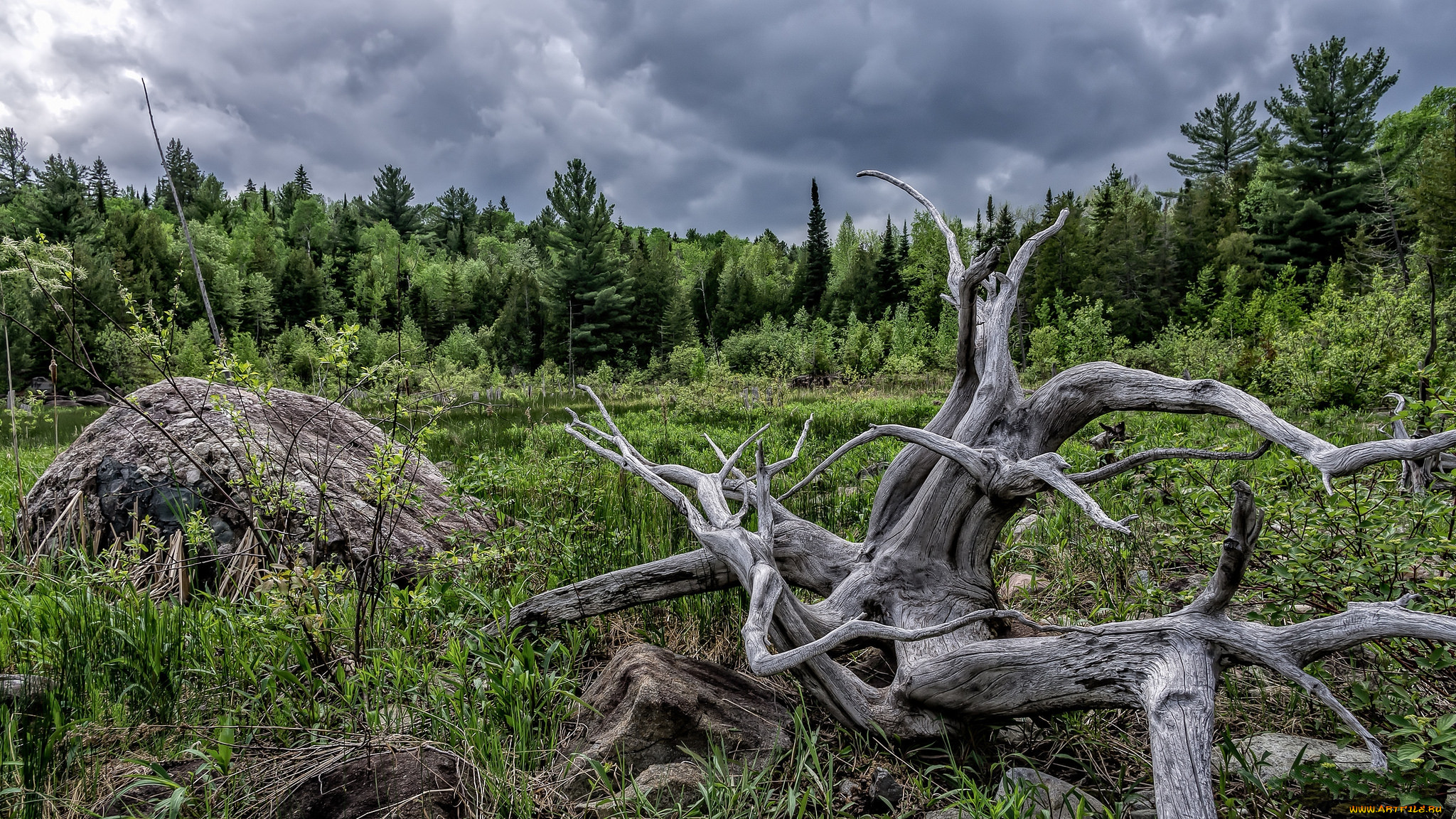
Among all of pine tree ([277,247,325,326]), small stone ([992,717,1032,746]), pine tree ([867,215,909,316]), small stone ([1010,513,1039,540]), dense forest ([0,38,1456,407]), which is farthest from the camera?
pine tree ([867,215,909,316])

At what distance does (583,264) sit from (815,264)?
23.3m

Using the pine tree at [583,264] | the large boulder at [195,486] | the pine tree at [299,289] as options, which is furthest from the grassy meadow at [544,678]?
the pine tree at [299,289]

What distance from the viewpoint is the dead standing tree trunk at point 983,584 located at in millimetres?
1483

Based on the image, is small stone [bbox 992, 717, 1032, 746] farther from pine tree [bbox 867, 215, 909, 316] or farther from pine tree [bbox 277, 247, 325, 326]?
pine tree [bbox 277, 247, 325, 326]

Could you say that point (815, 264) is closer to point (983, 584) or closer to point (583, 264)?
point (583, 264)

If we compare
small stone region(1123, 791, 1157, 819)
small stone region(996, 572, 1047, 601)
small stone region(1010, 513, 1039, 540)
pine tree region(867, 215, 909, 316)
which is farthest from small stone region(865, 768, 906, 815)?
pine tree region(867, 215, 909, 316)

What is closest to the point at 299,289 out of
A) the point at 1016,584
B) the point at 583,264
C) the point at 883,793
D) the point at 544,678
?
the point at 583,264

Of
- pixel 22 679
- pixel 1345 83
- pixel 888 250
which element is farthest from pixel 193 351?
pixel 1345 83

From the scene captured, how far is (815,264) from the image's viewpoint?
181ft

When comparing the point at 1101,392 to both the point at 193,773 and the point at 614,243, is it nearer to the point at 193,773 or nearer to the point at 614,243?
the point at 193,773

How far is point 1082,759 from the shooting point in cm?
214

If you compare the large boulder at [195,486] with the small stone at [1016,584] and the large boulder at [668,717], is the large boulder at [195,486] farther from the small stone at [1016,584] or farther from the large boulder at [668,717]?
the small stone at [1016,584]

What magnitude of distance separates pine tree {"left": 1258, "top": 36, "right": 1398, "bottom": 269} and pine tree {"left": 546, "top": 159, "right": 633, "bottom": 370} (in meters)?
37.0

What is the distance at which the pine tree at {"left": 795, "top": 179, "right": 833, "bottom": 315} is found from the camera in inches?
2142
